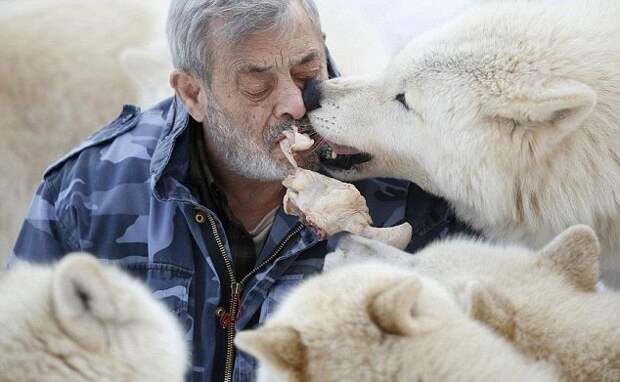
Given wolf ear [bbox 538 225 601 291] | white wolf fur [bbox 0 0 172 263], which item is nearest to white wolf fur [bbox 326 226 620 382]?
wolf ear [bbox 538 225 601 291]

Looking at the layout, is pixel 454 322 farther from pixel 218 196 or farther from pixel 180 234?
pixel 218 196

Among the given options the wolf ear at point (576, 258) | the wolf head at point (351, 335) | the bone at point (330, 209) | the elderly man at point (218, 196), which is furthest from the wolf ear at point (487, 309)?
the elderly man at point (218, 196)

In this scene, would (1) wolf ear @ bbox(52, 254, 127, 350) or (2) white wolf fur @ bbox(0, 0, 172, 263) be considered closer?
(1) wolf ear @ bbox(52, 254, 127, 350)

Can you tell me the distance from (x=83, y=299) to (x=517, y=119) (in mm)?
1408

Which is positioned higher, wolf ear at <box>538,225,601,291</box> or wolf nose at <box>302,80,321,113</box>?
wolf nose at <box>302,80,321,113</box>

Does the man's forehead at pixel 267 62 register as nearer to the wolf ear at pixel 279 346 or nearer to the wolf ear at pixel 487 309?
the wolf ear at pixel 487 309

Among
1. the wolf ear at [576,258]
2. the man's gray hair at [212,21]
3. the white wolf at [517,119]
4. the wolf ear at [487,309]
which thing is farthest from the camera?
the man's gray hair at [212,21]

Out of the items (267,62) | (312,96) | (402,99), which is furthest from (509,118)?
(267,62)

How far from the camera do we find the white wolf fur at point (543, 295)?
1449 mm

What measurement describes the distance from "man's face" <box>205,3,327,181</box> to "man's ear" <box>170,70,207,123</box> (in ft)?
0.31

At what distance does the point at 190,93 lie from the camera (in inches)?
112

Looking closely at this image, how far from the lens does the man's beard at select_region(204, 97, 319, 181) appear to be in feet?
8.61

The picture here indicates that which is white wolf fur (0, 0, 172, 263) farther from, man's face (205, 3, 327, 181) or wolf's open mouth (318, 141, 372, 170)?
wolf's open mouth (318, 141, 372, 170)

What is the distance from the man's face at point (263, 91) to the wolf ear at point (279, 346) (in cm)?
134
